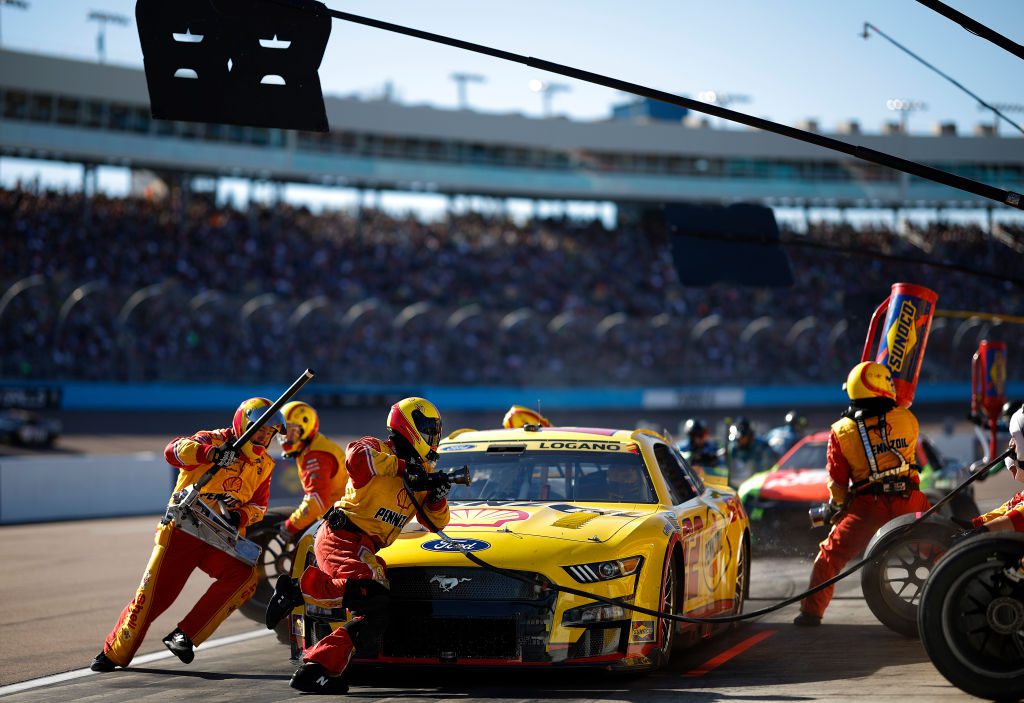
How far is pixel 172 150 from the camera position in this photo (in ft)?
152

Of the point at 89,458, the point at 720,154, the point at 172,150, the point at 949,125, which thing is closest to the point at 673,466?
the point at 89,458

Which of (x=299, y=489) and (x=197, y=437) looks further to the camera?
(x=299, y=489)

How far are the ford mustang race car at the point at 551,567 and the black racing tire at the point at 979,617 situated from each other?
1.55m

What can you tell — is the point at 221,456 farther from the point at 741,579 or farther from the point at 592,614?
the point at 741,579

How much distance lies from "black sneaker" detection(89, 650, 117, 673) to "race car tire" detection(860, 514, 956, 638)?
474cm

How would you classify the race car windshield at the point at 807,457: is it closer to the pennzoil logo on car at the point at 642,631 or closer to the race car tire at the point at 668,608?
the race car tire at the point at 668,608

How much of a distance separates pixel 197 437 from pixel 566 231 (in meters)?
44.3

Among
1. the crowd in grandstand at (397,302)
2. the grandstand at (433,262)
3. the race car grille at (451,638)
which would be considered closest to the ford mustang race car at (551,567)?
the race car grille at (451,638)

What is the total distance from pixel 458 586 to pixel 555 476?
1.62 meters

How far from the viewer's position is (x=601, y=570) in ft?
22.6

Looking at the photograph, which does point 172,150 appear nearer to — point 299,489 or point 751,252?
point 299,489

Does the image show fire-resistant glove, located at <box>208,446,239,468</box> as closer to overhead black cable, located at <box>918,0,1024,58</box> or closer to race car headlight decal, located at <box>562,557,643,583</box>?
race car headlight decal, located at <box>562,557,643,583</box>

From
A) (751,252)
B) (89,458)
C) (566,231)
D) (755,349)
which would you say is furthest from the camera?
(566,231)

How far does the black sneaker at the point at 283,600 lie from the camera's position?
6875 mm
